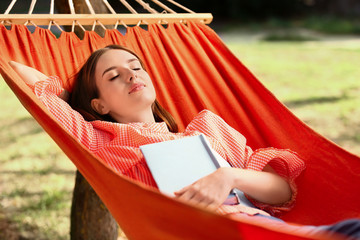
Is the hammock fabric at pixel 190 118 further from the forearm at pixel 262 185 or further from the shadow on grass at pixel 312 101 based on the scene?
the shadow on grass at pixel 312 101

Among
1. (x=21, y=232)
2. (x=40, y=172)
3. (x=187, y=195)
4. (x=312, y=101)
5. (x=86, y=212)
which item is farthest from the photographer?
(x=312, y=101)

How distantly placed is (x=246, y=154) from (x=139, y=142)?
413mm

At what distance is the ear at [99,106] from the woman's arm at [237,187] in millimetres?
578

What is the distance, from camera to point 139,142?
1.63 meters

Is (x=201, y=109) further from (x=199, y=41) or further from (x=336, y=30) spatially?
(x=336, y=30)

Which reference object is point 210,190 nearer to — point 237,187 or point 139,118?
point 237,187

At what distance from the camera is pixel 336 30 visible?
9938 millimetres

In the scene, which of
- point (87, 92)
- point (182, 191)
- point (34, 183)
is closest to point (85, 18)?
point (87, 92)

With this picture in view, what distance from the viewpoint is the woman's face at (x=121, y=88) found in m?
1.72

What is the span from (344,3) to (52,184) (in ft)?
34.2

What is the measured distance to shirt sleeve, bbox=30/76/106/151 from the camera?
1.63 metres

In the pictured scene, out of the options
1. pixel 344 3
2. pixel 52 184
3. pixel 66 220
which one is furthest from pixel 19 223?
pixel 344 3

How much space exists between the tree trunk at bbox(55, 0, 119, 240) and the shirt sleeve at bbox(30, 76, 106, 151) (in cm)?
57

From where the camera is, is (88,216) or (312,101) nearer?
(88,216)
